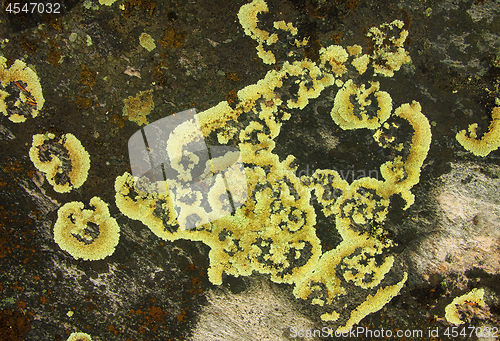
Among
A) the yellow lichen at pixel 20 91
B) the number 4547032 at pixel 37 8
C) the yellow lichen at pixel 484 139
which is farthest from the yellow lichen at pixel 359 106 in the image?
the yellow lichen at pixel 20 91

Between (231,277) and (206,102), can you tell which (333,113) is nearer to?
(206,102)

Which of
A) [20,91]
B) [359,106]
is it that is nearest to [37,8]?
[20,91]

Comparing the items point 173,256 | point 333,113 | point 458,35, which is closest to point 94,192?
point 173,256

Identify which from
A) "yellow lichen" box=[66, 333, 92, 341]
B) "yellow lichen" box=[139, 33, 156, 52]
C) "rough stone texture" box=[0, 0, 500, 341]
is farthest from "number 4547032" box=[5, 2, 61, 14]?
"yellow lichen" box=[66, 333, 92, 341]

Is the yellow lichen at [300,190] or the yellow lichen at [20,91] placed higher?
the yellow lichen at [20,91]

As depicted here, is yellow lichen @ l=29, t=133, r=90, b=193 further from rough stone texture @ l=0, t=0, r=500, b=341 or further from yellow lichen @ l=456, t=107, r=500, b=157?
yellow lichen @ l=456, t=107, r=500, b=157

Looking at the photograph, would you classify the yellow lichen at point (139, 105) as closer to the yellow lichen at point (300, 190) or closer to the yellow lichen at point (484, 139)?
the yellow lichen at point (300, 190)
